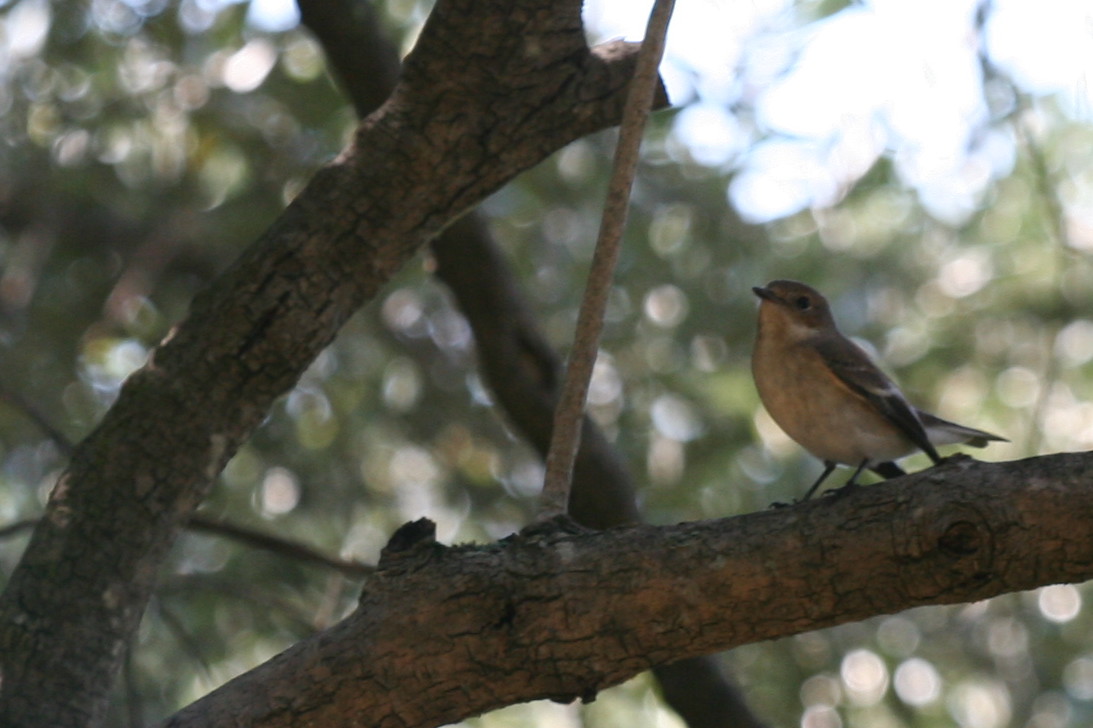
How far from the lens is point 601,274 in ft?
9.53

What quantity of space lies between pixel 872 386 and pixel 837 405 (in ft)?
0.44

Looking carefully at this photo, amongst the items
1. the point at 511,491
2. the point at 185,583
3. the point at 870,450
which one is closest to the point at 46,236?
the point at 185,583

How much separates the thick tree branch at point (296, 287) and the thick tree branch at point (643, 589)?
79cm

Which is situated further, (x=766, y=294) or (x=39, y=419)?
(x=766, y=294)

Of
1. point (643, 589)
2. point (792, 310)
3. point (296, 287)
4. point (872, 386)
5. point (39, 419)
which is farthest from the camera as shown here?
point (792, 310)

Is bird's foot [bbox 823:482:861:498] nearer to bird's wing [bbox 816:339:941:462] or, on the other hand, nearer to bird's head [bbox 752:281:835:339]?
bird's wing [bbox 816:339:941:462]

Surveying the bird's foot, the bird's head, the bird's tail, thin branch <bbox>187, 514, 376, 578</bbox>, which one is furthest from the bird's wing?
thin branch <bbox>187, 514, 376, 578</bbox>

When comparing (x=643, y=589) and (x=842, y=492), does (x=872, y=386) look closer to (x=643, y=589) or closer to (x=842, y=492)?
(x=842, y=492)

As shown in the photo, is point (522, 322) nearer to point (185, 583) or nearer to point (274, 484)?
point (185, 583)

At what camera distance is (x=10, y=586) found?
316 cm

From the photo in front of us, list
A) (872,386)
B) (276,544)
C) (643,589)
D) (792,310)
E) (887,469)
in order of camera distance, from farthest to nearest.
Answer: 1. (792,310)
2. (887,469)
3. (276,544)
4. (872,386)
5. (643,589)

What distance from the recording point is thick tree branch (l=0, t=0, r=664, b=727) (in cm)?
321

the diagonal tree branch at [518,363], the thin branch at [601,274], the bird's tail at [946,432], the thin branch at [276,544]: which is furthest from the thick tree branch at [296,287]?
the bird's tail at [946,432]

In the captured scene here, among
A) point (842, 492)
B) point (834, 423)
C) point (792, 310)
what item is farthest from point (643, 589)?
point (792, 310)
